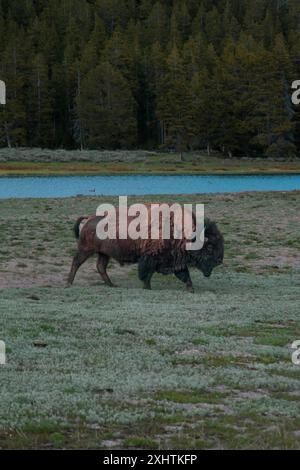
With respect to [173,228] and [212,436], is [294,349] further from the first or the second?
[173,228]

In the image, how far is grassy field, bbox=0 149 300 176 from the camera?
64.4 meters

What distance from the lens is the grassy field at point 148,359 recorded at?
7.40m

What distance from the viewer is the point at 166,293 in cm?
1716

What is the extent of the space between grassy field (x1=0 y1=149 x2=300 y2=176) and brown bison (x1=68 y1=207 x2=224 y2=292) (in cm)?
4126

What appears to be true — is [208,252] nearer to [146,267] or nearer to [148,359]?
[146,267]

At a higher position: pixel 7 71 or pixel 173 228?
pixel 7 71

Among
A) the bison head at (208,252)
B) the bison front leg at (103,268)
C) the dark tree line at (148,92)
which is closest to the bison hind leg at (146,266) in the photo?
the bison head at (208,252)

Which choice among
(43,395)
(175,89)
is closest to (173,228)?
(43,395)

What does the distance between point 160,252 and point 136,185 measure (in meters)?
34.2

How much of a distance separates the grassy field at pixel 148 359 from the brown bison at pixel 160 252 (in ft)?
1.70

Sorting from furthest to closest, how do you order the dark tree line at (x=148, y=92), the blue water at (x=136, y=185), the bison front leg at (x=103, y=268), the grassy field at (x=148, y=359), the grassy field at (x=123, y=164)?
the dark tree line at (x=148, y=92) → the grassy field at (x=123, y=164) → the blue water at (x=136, y=185) → the bison front leg at (x=103, y=268) → the grassy field at (x=148, y=359)

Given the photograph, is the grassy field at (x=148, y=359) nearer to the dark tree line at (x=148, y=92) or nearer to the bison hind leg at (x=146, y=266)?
the bison hind leg at (x=146, y=266)

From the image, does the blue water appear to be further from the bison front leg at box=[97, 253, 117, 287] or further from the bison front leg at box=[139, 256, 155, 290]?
the bison front leg at box=[139, 256, 155, 290]
